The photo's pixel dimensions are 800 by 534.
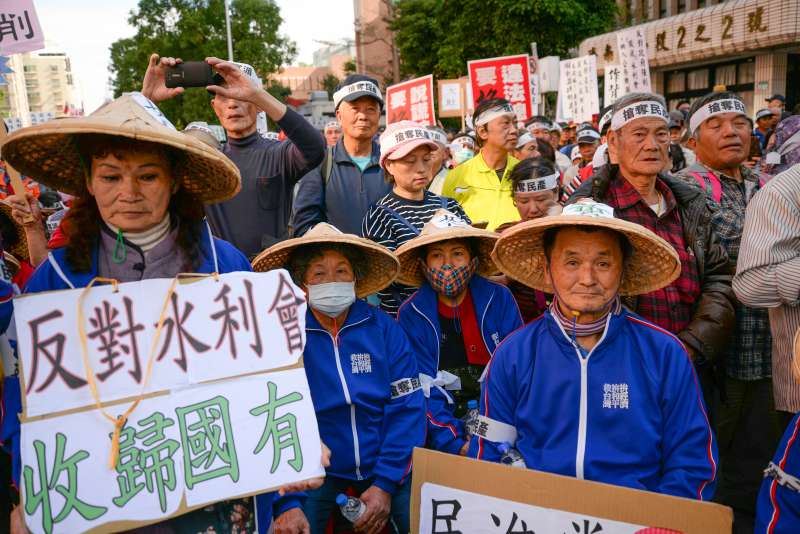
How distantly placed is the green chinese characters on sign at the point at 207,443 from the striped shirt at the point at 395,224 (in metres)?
1.94

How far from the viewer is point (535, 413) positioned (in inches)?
90.3

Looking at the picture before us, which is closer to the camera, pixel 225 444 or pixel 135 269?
pixel 225 444

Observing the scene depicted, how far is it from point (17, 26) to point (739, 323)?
5179 mm

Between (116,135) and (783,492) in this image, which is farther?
(783,492)

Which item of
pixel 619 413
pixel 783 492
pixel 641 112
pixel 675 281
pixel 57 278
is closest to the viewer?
pixel 57 278

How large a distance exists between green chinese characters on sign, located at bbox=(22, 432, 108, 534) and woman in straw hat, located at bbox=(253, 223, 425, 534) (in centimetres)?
117

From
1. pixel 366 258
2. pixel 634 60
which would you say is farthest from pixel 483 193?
pixel 634 60

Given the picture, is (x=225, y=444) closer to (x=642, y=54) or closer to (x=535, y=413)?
(x=535, y=413)

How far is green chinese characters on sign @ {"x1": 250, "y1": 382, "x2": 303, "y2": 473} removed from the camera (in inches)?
68.0

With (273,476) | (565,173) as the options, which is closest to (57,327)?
(273,476)

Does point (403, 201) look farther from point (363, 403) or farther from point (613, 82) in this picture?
point (613, 82)

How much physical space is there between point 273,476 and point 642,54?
9.70 metres

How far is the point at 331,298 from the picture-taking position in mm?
2719

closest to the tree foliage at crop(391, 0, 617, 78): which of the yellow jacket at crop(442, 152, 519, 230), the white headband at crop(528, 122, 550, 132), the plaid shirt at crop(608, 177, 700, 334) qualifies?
the white headband at crop(528, 122, 550, 132)
